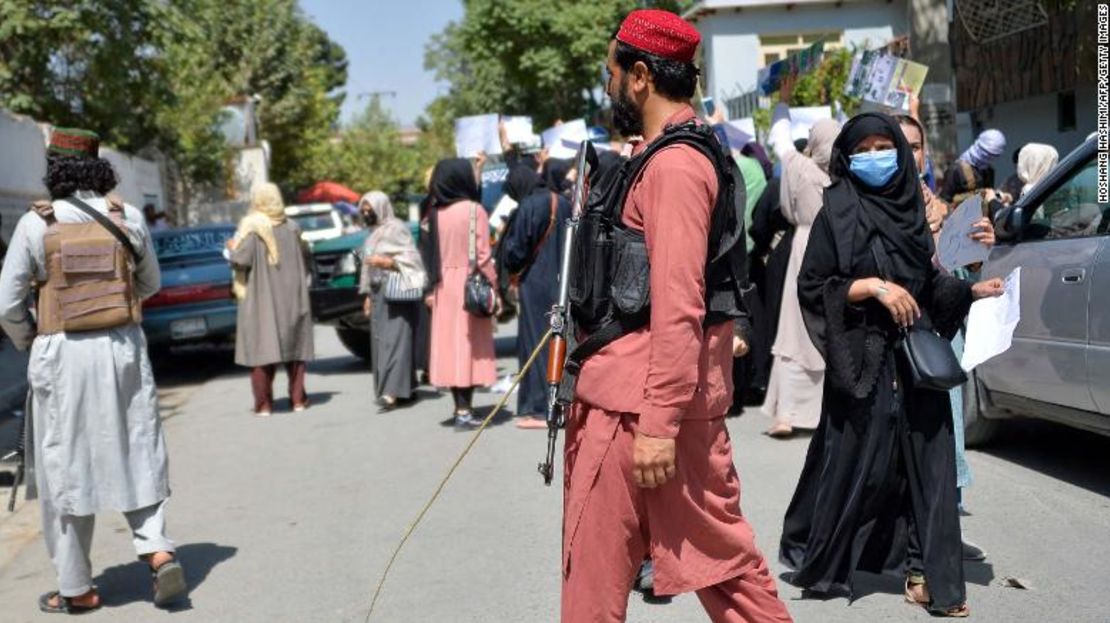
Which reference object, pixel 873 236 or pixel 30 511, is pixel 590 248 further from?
pixel 30 511

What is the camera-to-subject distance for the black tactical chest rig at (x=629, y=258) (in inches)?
138

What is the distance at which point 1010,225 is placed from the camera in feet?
23.6

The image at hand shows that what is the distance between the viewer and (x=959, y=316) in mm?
5148

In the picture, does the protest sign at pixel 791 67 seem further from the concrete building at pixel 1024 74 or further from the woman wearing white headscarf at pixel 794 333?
the woman wearing white headscarf at pixel 794 333

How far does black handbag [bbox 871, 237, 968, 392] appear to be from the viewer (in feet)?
16.0

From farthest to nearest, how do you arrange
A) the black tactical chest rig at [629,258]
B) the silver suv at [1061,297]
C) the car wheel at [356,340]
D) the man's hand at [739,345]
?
1. the car wheel at [356,340]
2. the silver suv at [1061,297]
3. the man's hand at [739,345]
4. the black tactical chest rig at [629,258]

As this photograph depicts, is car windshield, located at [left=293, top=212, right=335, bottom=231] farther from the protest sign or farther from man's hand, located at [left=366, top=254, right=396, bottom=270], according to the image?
man's hand, located at [left=366, top=254, right=396, bottom=270]

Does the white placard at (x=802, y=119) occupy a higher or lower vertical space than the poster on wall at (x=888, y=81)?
lower

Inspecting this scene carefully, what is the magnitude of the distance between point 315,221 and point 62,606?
25358 mm

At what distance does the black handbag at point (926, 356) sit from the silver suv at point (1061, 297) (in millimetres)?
1833

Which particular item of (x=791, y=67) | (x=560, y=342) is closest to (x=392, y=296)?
(x=791, y=67)

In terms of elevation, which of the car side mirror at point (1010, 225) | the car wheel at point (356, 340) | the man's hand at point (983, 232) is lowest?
the car wheel at point (356, 340)

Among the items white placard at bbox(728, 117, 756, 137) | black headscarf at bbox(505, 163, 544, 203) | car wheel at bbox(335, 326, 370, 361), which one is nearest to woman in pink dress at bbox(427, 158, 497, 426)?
black headscarf at bbox(505, 163, 544, 203)

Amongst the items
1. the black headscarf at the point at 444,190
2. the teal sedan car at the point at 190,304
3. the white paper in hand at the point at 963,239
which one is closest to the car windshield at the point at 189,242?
the teal sedan car at the point at 190,304
